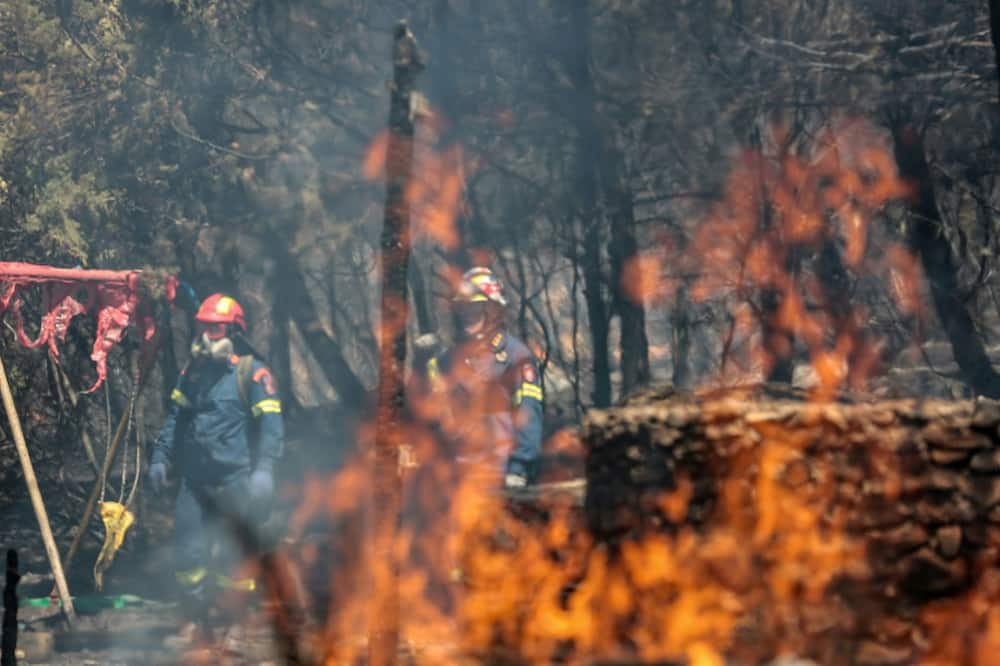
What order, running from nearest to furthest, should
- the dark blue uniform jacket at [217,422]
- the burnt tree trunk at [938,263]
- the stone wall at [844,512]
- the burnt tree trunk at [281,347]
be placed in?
the stone wall at [844,512], the burnt tree trunk at [938,263], the dark blue uniform jacket at [217,422], the burnt tree trunk at [281,347]

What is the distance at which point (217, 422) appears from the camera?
11219 millimetres

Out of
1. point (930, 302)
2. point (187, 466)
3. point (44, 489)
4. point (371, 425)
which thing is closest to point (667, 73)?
point (930, 302)

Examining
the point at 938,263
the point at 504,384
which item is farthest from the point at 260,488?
the point at 938,263

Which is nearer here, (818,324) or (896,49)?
(896,49)

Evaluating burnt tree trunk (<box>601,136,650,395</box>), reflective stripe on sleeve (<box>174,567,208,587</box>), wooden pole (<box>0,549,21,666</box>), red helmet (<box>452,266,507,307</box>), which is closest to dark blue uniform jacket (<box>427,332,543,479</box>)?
red helmet (<box>452,266,507,307</box>)

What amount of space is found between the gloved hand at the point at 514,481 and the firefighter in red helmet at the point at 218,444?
2.28 metres

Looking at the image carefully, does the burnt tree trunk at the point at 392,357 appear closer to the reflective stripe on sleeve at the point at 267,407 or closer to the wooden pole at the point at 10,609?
the wooden pole at the point at 10,609

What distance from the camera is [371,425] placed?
42.1 feet

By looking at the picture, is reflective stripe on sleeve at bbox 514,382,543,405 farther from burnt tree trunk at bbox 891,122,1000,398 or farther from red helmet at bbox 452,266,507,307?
burnt tree trunk at bbox 891,122,1000,398

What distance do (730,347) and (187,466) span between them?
15.9ft

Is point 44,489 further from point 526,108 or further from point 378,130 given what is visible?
point 526,108

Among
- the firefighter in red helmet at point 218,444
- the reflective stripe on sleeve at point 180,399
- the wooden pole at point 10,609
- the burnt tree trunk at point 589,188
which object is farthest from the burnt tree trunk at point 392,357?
the burnt tree trunk at point 589,188

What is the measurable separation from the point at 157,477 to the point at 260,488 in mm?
893

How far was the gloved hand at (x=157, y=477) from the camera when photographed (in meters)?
11.1
